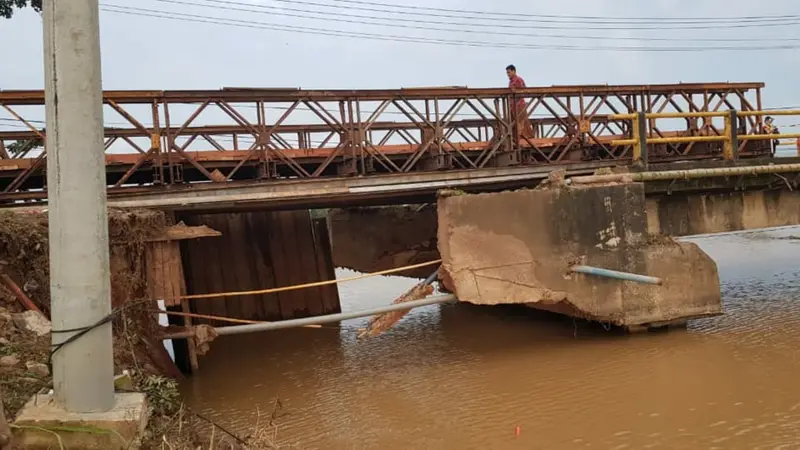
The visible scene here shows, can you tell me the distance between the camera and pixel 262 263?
454 inches

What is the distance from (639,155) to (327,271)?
230 inches

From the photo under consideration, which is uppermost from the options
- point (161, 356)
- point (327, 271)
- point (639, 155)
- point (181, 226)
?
point (639, 155)

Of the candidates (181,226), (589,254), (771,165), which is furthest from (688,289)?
(181,226)

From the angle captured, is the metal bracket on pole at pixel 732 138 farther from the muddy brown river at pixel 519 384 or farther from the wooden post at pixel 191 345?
the wooden post at pixel 191 345

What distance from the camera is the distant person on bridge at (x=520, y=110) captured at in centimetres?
1146

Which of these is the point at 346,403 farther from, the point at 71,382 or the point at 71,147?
the point at 71,147

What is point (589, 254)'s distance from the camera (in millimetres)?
9242

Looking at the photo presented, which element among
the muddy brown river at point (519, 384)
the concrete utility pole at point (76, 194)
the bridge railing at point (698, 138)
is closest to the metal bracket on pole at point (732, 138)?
the bridge railing at point (698, 138)

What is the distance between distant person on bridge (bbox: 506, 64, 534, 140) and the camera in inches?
451

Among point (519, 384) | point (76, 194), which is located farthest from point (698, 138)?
point (76, 194)

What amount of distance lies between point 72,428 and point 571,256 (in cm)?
715

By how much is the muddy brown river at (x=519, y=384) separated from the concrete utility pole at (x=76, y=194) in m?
2.85

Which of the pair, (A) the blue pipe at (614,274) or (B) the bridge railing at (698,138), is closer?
(A) the blue pipe at (614,274)

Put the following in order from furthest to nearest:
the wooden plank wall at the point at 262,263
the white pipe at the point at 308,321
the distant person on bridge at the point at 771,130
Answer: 1. the distant person on bridge at the point at 771,130
2. the wooden plank wall at the point at 262,263
3. the white pipe at the point at 308,321
